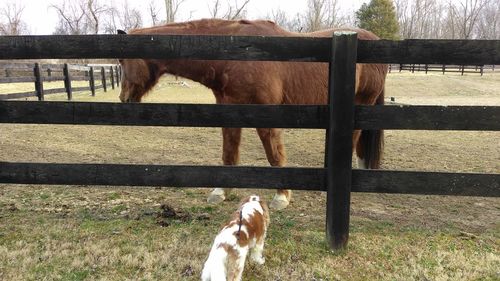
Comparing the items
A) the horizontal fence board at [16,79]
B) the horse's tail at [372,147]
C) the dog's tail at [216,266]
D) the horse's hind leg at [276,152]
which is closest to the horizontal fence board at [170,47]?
the dog's tail at [216,266]

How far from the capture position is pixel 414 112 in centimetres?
329

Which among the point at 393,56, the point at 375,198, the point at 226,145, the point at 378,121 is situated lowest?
the point at 375,198

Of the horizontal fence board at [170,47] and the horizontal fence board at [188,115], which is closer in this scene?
the horizontal fence board at [170,47]

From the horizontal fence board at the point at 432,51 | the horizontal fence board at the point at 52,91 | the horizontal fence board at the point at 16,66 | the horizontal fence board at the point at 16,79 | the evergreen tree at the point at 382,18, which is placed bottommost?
the horizontal fence board at the point at 52,91

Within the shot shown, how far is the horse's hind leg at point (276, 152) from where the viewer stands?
15.5 feet

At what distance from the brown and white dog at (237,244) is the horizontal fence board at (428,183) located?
86 centimetres

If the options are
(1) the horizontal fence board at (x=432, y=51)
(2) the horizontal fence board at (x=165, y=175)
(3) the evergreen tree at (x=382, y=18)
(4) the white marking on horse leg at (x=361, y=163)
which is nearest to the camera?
(1) the horizontal fence board at (x=432, y=51)

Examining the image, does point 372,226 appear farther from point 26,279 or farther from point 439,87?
point 439,87

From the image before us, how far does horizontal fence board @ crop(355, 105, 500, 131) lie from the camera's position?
3264 millimetres

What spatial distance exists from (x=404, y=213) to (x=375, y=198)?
63 cm

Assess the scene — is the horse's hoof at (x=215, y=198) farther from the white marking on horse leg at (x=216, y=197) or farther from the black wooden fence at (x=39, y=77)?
the black wooden fence at (x=39, y=77)

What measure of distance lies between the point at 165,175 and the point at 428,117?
2.24 m

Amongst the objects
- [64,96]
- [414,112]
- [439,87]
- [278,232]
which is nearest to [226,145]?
[278,232]

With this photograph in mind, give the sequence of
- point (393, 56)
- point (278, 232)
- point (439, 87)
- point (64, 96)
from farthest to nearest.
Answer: point (439, 87)
point (64, 96)
point (278, 232)
point (393, 56)
